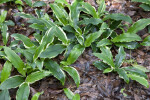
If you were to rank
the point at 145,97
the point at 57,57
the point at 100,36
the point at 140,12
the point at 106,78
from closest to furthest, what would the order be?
the point at 145,97 < the point at 106,78 < the point at 57,57 < the point at 100,36 < the point at 140,12

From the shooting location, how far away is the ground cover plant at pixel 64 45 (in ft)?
8.89

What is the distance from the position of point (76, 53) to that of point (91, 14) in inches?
41.8

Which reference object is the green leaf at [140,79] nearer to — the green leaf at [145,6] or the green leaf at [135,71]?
the green leaf at [135,71]

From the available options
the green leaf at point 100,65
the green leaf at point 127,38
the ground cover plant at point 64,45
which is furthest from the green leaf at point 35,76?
the green leaf at point 127,38

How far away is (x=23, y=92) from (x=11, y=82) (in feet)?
0.90

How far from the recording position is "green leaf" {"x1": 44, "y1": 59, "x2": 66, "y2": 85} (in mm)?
2742

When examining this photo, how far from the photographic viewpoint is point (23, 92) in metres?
2.57

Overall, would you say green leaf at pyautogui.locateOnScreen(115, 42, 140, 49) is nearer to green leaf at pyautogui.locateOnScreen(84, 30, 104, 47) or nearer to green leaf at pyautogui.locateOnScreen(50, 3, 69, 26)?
green leaf at pyautogui.locateOnScreen(84, 30, 104, 47)

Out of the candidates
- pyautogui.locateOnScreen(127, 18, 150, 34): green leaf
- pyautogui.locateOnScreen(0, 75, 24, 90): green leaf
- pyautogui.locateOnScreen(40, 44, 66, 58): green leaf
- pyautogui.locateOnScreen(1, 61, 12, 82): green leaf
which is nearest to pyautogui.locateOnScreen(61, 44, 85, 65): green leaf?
pyautogui.locateOnScreen(40, 44, 66, 58): green leaf

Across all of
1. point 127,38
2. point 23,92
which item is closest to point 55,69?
point 23,92

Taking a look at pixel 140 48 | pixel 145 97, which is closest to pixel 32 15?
pixel 140 48

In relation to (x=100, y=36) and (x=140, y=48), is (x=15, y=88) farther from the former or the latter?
(x=140, y=48)

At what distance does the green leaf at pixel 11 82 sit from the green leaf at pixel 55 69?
0.50 m

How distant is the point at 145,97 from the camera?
2.68 metres
